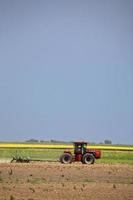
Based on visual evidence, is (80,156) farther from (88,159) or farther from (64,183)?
(64,183)

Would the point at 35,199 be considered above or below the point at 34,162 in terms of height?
below

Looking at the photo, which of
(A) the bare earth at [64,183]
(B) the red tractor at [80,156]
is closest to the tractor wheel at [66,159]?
(B) the red tractor at [80,156]

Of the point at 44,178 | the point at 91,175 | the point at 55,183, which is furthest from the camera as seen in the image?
the point at 91,175

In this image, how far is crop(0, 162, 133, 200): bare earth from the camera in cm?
2748

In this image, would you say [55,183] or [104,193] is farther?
[55,183]

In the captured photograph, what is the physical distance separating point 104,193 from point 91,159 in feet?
74.6

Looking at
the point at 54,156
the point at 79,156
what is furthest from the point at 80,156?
the point at 54,156

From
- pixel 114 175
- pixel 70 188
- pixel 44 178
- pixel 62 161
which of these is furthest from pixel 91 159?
pixel 70 188

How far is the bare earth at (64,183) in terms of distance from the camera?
2748cm

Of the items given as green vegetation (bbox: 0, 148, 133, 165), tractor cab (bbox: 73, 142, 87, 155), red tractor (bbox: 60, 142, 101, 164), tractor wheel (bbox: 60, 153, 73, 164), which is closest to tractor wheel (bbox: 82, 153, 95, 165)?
red tractor (bbox: 60, 142, 101, 164)

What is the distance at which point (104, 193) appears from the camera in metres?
28.9

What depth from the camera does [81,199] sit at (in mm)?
26234

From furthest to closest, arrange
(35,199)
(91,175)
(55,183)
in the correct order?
1. (91,175)
2. (55,183)
3. (35,199)

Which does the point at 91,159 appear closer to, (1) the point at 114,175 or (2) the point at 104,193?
(1) the point at 114,175
